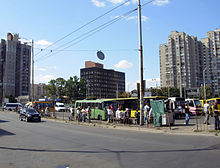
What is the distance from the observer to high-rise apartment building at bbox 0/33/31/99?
414 feet

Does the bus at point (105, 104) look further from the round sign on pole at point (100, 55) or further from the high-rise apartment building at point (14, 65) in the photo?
the high-rise apartment building at point (14, 65)

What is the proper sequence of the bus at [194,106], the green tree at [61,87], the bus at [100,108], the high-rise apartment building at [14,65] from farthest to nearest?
the high-rise apartment building at [14,65] < the green tree at [61,87] < the bus at [194,106] < the bus at [100,108]

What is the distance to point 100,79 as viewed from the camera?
14775 centimetres

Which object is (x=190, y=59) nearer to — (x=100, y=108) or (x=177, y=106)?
(x=177, y=106)

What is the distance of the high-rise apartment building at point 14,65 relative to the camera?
12606 centimetres

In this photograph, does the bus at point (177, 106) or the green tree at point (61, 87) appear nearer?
A: the bus at point (177, 106)

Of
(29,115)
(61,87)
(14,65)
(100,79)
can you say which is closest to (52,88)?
(61,87)

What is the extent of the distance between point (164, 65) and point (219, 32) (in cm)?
4175

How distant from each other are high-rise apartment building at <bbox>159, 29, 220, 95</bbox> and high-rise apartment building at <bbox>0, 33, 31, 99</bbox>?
274ft

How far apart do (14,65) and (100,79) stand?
178 feet

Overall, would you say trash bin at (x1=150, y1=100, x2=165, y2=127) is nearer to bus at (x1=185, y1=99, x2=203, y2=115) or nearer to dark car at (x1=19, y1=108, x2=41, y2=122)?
dark car at (x1=19, y1=108, x2=41, y2=122)

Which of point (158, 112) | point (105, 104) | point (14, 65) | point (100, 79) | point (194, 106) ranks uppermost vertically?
point (14, 65)

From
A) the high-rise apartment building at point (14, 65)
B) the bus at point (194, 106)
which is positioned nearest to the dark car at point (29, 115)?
the bus at point (194, 106)

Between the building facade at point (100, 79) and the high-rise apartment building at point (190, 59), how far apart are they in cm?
3582
